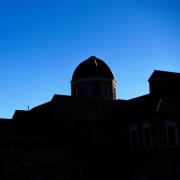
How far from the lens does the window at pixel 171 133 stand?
3338 centimetres

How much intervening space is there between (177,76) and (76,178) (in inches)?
571

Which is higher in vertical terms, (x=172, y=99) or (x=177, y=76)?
(x=177, y=76)

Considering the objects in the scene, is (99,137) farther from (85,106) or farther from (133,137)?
(85,106)

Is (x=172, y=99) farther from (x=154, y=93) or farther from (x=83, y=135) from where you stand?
(x=83, y=135)

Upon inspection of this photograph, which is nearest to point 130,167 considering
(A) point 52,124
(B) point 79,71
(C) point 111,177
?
(C) point 111,177

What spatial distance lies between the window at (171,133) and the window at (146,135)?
1557 millimetres

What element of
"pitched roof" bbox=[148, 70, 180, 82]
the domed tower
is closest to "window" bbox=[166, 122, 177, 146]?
"pitched roof" bbox=[148, 70, 180, 82]

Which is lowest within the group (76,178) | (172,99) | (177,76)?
(76,178)

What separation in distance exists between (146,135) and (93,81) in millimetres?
17965

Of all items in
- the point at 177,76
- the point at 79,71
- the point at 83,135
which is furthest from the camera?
A: the point at 79,71

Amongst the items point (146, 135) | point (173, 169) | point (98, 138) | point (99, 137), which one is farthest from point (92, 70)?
point (173, 169)

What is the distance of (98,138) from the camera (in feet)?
124

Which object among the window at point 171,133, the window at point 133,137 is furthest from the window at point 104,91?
the window at point 171,133

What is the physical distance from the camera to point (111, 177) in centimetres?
3531
